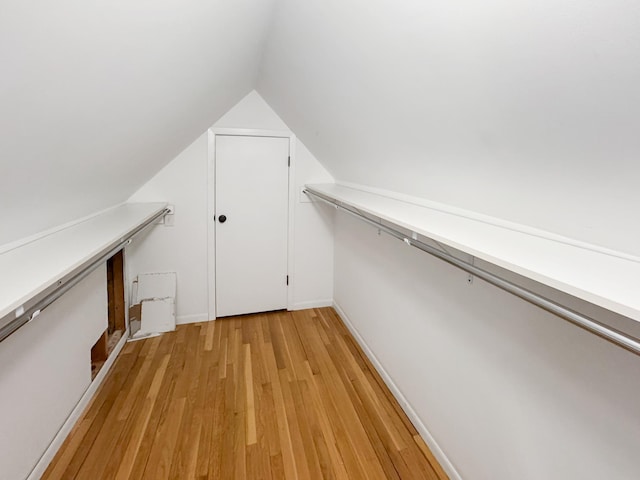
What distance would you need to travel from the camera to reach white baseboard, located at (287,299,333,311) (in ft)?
10.9

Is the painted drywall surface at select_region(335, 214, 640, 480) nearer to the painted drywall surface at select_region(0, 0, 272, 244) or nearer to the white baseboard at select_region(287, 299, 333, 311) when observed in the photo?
the white baseboard at select_region(287, 299, 333, 311)

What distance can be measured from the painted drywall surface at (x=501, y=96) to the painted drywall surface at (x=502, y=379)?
367mm

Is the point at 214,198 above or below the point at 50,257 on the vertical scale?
above

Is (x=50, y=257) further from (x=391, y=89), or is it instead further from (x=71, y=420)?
(x=391, y=89)

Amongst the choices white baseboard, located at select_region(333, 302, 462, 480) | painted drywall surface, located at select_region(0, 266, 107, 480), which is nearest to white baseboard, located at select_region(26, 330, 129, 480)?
painted drywall surface, located at select_region(0, 266, 107, 480)

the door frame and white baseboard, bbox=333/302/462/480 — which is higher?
the door frame

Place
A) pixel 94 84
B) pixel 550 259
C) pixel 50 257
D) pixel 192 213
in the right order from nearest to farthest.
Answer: pixel 550 259, pixel 94 84, pixel 50 257, pixel 192 213

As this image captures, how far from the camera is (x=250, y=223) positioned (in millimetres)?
3064

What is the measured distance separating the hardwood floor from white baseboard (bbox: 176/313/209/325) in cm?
28

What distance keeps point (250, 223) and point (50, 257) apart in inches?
75.4

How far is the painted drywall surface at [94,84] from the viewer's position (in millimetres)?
737

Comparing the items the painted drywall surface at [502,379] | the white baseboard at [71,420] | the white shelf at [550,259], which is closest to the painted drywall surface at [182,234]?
the white baseboard at [71,420]

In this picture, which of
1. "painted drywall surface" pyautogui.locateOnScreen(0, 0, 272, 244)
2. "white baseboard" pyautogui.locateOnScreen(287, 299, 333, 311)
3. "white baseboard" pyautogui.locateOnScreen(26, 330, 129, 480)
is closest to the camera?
"painted drywall surface" pyautogui.locateOnScreen(0, 0, 272, 244)

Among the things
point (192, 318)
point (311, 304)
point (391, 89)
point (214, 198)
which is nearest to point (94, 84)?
point (391, 89)
